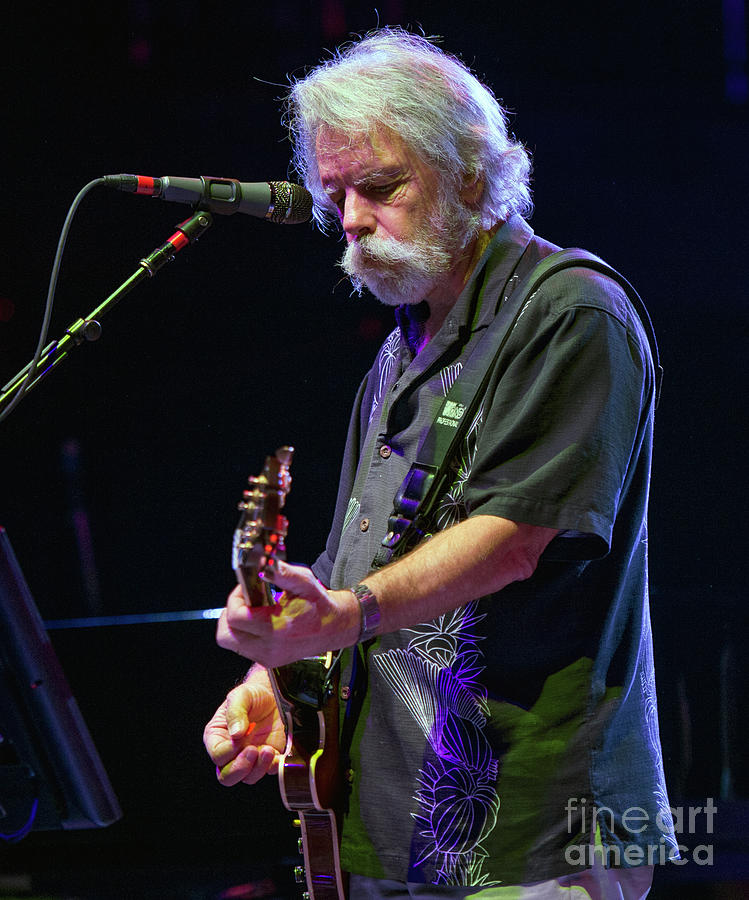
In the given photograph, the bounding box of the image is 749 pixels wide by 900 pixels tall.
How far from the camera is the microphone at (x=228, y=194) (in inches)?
71.2

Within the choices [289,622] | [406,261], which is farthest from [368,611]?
[406,261]

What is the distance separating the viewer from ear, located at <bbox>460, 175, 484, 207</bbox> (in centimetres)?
177

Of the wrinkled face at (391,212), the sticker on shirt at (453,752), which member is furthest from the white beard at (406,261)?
the sticker on shirt at (453,752)

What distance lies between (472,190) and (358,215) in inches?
9.0

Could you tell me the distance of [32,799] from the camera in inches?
107

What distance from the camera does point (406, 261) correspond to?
171 centimetres

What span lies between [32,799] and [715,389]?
109 inches

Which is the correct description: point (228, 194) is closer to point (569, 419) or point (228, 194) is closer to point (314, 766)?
point (569, 419)

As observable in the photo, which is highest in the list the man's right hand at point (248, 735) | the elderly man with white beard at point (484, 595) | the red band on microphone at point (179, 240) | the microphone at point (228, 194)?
the microphone at point (228, 194)

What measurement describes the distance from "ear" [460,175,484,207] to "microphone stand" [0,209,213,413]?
0.51 metres

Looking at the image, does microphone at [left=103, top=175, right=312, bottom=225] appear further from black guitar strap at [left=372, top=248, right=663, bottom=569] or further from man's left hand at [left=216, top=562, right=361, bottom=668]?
man's left hand at [left=216, top=562, right=361, bottom=668]

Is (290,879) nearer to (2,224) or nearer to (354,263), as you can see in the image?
(354,263)

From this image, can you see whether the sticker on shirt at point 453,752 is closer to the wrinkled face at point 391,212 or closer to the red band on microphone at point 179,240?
the wrinkled face at point 391,212

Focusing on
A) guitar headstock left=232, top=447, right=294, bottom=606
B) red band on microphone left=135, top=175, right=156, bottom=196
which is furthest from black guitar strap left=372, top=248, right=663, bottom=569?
red band on microphone left=135, top=175, right=156, bottom=196
